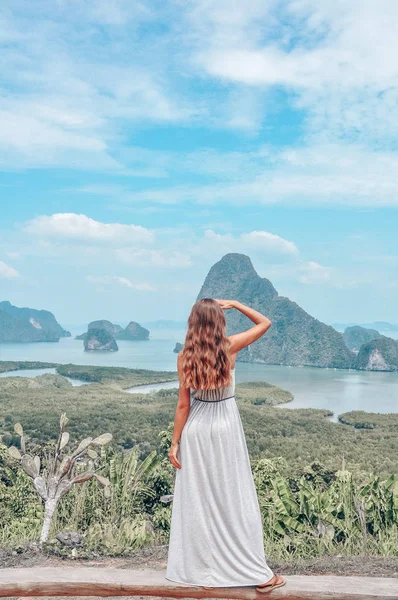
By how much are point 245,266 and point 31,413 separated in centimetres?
8853

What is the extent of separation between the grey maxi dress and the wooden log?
2.1 inches

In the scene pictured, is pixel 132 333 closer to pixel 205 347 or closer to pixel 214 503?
pixel 214 503

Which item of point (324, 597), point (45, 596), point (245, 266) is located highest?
point (245, 266)

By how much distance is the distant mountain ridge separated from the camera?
129500 millimetres

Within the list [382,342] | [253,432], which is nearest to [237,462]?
[253,432]

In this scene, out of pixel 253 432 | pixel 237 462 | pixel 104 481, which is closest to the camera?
pixel 237 462

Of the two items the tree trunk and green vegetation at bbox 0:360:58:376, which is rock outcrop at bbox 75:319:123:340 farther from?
the tree trunk

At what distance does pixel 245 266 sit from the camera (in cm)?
11075

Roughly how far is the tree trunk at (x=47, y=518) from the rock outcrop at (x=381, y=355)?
7290 centimetres

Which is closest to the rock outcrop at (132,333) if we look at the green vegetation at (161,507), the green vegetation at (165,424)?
the green vegetation at (165,424)

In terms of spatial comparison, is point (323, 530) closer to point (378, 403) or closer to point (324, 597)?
point (324, 597)

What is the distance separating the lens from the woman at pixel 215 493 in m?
2.48

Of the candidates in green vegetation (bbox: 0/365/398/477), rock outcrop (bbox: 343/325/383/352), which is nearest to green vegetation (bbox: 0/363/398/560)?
green vegetation (bbox: 0/365/398/477)

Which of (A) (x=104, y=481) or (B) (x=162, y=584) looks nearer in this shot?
(B) (x=162, y=584)
